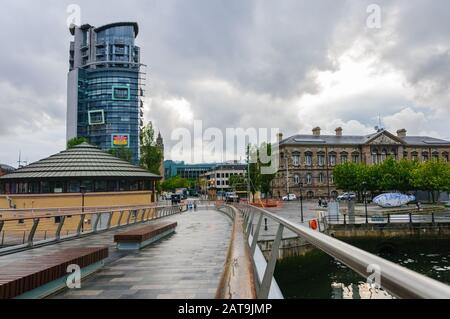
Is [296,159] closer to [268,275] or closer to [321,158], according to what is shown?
[321,158]

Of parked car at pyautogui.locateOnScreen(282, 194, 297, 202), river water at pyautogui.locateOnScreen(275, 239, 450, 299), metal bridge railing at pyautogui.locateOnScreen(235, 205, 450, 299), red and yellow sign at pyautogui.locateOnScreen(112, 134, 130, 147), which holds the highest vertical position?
red and yellow sign at pyautogui.locateOnScreen(112, 134, 130, 147)

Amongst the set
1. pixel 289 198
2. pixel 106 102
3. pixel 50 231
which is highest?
pixel 106 102

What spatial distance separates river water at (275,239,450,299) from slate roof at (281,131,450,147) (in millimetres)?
45796

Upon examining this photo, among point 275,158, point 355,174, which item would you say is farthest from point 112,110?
point 355,174

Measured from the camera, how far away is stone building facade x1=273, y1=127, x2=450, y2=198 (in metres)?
76.2

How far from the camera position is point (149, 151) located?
2240 inches

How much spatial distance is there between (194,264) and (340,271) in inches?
711

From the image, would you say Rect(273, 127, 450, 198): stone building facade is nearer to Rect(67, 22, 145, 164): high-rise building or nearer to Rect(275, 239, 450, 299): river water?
Rect(275, 239, 450, 299): river water

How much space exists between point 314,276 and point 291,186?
54.9m

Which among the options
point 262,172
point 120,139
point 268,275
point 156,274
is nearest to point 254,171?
point 262,172

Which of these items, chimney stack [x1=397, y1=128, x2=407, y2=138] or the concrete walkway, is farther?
chimney stack [x1=397, y1=128, x2=407, y2=138]

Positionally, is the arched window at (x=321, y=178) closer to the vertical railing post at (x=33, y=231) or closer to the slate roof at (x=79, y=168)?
the slate roof at (x=79, y=168)

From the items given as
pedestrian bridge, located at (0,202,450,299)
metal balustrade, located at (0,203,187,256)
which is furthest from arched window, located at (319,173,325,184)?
pedestrian bridge, located at (0,202,450,299)

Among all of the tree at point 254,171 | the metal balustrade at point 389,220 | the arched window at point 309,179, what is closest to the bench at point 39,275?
the metal balustrade at point 389,220
